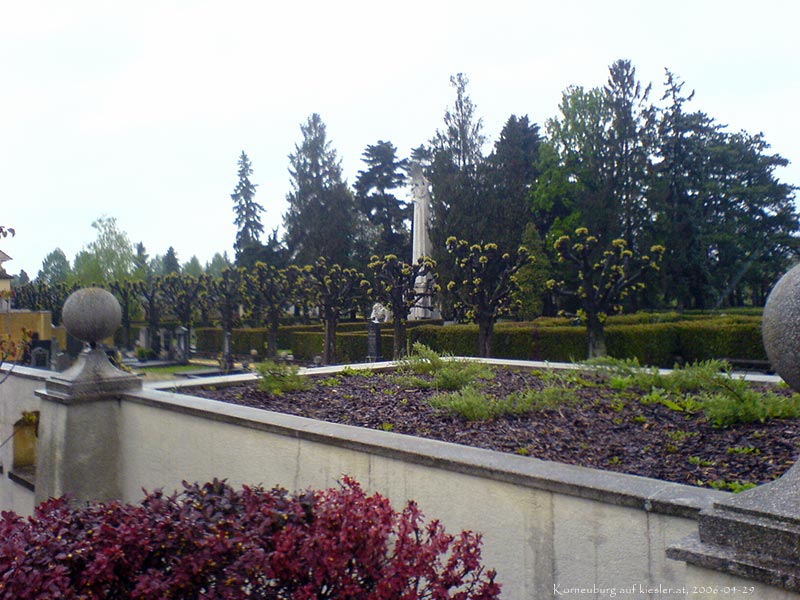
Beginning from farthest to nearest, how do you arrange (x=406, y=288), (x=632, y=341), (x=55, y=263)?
(x=55, y=263), (x=406, y=288), (x=632, y=341)

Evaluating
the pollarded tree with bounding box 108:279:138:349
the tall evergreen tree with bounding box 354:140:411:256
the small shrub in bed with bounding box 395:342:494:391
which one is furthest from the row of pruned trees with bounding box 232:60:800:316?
the small shrub in bed with bounding box 395:342:494:391

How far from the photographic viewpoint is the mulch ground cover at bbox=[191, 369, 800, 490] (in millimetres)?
3902

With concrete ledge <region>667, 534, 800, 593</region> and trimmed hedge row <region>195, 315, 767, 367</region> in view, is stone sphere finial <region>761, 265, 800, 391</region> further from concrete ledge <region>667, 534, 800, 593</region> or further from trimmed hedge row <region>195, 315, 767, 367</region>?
trimmed hedge row <region>195, 315, 767, 367</region>

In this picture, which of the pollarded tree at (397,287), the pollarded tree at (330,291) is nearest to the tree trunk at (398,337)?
the pollarded tree at (397,287)

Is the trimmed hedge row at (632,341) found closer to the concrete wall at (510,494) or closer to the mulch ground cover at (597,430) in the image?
the mulch ground cover at (597,430)

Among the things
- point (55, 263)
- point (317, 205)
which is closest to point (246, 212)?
point (317, 205)

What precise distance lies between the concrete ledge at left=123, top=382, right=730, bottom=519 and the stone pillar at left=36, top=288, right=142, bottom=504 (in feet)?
6.30

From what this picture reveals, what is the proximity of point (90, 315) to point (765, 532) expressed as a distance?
6.66 metres

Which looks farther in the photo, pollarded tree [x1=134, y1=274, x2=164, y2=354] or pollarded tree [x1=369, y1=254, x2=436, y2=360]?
pollarded tree [x1=134, y1=274, x2=164, y2=354]

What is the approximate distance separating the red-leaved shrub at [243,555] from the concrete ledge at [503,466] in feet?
2.16

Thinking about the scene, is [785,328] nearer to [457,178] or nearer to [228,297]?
[228,297]

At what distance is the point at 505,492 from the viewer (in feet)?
11.2

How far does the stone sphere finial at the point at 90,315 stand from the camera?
7.02 m

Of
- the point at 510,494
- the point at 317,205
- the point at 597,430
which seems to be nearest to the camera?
the point at 510,494
